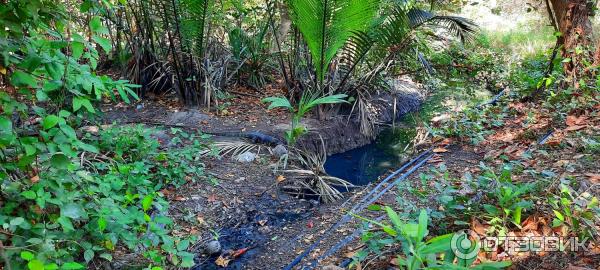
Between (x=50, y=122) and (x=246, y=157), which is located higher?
(x=50, y=122)

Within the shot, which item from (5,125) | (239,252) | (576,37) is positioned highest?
(576,37)

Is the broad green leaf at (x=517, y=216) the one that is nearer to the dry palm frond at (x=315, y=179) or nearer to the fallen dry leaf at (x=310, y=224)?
the fallen dry leaf at (x=310, y=224)

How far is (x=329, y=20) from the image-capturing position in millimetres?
4285

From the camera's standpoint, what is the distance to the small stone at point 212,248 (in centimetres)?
250

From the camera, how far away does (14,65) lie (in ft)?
4.73

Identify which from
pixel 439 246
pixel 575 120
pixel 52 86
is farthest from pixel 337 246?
pixel 575 120

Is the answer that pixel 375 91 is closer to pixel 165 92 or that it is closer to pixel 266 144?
pixel 266 144

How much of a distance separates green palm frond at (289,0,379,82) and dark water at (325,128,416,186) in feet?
3.46

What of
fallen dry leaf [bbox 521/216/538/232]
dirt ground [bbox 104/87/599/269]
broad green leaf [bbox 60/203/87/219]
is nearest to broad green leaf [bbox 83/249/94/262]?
broad green leaf [bbox 60/203/87/219]

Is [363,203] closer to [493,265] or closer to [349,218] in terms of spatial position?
[349,218]

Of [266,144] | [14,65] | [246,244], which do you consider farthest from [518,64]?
[14,65]

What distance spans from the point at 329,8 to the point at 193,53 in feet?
5.16

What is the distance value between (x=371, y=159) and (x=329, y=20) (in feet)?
4.97

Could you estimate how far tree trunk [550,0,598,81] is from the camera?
3.89 m
